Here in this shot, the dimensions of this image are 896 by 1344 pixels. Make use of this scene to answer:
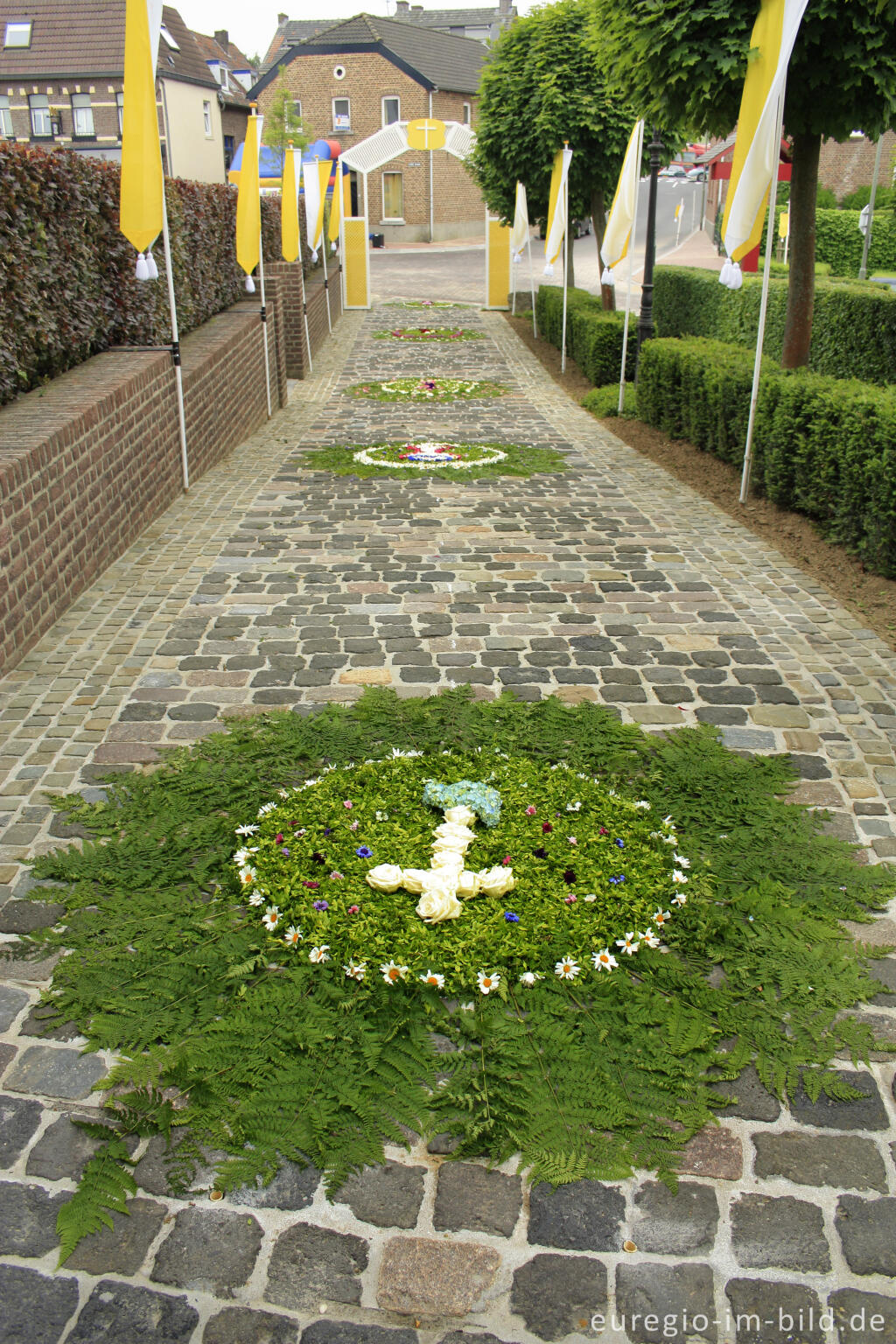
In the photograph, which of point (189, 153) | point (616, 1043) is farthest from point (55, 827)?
point (189, 153)

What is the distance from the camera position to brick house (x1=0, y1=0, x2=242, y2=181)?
154 ft

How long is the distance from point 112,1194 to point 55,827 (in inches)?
77.7

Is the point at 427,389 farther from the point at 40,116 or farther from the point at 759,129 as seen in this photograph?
the point at 40,116

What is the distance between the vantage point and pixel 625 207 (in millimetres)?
13367

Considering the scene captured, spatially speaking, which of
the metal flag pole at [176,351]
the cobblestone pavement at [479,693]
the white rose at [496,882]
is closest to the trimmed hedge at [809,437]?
the cobblestone pavement at [479,693]

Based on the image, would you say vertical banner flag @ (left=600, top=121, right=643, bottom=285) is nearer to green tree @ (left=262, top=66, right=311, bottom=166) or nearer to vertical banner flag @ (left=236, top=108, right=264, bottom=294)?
vertical banner flag @ (left=236, top=108, right=264, bottom=294)

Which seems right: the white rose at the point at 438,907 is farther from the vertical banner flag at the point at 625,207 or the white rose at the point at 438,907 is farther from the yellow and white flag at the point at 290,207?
the yellow and white flag at the point at 290,207

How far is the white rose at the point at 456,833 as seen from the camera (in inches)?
163

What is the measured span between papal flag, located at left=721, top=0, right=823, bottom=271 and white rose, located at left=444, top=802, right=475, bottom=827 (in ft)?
21.3

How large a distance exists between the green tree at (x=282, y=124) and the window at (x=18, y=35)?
11.7 metres

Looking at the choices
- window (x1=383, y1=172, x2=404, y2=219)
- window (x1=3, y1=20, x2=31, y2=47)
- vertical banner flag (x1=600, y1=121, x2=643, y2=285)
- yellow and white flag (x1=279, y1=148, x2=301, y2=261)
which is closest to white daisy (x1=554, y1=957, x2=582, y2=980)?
vertical banner flag (x1=600, y1=121, x2=643, y2=285)

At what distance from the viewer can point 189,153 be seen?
163ft

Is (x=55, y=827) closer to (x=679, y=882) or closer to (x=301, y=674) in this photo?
(x=301, y=674)

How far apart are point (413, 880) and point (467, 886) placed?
0.20 m
